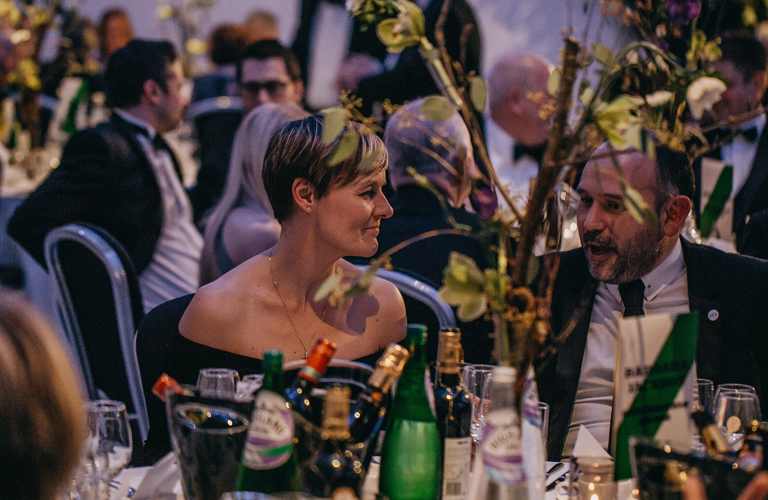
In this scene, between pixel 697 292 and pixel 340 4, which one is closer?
pixel 697 292

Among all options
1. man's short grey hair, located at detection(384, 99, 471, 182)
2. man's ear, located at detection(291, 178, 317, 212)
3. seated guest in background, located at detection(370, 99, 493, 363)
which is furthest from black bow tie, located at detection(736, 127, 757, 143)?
man's ear, located at detection(291, 178, 317, 212)

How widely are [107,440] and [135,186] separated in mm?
2431

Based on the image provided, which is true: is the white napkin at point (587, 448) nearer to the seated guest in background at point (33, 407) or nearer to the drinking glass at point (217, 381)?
the drinking glass at point (217, 381)

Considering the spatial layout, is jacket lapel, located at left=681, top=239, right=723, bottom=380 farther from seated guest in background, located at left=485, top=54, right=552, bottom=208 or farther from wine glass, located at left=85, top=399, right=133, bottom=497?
seated guest in background, located at left=485, top=54, right=552, bottom=208

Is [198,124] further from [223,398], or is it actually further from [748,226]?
[223,398]

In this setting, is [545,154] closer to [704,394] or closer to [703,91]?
[703,91]

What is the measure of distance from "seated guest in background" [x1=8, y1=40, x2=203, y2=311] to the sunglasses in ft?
1.42

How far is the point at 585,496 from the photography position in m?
1.26

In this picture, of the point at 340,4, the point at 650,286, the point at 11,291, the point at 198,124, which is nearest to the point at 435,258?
the point at 650,286

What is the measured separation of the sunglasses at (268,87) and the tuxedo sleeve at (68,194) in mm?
1139

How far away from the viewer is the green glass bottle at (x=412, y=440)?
121 centimetres

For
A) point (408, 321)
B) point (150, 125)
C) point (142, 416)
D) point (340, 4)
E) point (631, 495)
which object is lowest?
point (142, 416)

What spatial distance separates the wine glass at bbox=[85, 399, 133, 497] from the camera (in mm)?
1251

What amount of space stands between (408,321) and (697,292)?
0.83m
